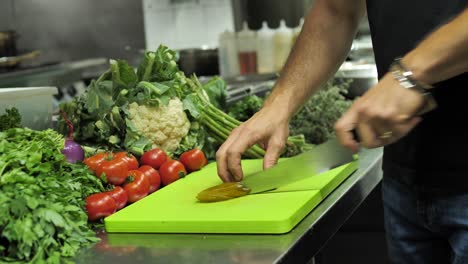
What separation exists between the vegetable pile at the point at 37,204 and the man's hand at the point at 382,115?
0.51 meters

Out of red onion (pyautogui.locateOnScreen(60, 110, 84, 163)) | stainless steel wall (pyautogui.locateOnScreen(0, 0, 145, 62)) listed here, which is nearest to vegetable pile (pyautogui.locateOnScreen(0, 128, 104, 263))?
red onion (pyautogui.locateOnScreen(60, 110, 84, 163))

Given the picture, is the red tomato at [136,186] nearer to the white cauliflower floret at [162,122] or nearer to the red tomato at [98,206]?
the red tomato at [98,206]

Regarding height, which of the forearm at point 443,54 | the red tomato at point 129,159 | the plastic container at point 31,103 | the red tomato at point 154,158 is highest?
the forearm at point 443,54

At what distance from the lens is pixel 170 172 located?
1842mm

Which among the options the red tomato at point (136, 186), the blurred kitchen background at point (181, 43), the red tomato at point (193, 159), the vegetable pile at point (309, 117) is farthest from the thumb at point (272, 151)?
the blurred kitchen background at point (181, 43)

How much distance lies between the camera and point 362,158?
2.19 metres

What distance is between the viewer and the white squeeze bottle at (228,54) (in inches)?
162

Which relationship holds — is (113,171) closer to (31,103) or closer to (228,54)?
(31,103)

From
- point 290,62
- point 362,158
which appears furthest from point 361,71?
point 290,62

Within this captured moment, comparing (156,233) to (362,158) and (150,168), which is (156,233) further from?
(362,158)

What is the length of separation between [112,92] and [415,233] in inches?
37.5

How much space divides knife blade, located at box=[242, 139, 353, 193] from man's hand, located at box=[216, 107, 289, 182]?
5 centimetres

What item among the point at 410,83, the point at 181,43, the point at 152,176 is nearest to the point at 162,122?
the point at 152,176

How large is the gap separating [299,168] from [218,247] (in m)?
0.44
